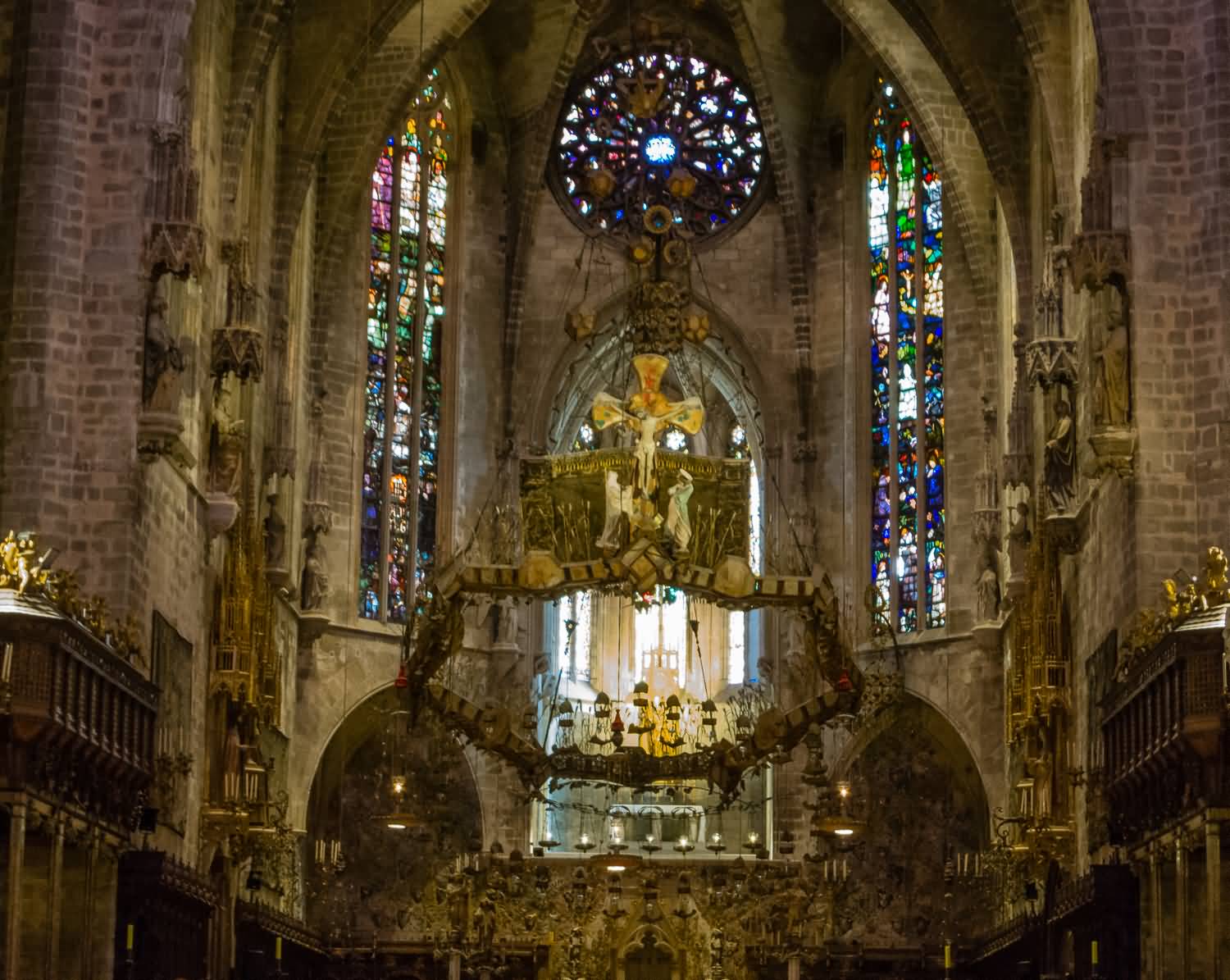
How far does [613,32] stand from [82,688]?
2162cm

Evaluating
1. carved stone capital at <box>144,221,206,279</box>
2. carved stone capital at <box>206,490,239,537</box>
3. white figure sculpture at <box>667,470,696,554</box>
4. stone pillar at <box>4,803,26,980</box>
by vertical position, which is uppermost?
carved stone capital at <box>144,221,206,279</box>

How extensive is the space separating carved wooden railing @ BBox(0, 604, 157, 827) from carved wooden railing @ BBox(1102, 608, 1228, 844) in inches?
385

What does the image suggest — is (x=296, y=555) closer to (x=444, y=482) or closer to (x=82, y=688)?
(x=444, y=482)

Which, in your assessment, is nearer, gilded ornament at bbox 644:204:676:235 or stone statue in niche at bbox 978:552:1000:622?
gilded ornament at bbox 644:204:676:235

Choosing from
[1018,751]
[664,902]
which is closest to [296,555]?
[664,902]

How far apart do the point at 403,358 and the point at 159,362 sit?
13.6 meters

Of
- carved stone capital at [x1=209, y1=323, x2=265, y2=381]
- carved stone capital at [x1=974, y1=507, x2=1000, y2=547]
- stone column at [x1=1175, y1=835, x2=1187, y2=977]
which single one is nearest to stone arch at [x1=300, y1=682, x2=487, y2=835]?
carved stone capital at [x1=974, y1=507, x2=1000, y2=547]

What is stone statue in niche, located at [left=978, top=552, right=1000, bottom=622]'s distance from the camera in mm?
36500

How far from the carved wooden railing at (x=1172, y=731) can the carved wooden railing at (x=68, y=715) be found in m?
9.78

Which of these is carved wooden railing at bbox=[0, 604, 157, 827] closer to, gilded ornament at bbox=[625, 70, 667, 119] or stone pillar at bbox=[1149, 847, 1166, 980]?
gilded ornament at bbox=[625, 70, 667, 119]

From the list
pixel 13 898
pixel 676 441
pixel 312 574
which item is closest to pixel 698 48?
pixel 676 441

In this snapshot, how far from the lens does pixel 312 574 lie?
122ft

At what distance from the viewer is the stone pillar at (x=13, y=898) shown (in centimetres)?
2212

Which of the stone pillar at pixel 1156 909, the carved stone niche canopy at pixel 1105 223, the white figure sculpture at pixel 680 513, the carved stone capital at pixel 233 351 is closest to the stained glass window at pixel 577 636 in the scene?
the carved stone capital at pixel 233 351
